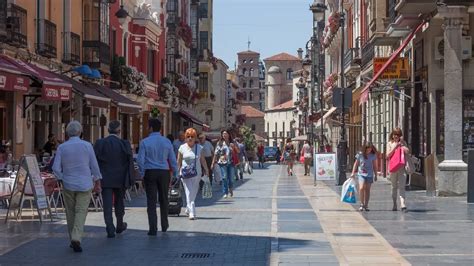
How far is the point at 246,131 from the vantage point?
144375 millimetres

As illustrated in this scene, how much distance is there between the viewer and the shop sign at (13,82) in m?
21.0

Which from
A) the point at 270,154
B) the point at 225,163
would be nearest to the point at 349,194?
the point at 225,163

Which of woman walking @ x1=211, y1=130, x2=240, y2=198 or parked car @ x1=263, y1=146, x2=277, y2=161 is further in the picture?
parked car @ x1=263, y1=146, x2=277, y2=161

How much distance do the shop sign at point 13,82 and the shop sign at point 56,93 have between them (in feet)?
5.41

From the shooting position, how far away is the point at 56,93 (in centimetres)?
2494

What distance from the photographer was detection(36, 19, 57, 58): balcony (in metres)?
28.4

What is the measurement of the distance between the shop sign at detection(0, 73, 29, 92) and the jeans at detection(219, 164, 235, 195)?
6435 mm

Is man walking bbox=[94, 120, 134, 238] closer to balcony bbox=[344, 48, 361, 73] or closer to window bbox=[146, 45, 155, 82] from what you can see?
balcony bbox=[344, 48, 361, 73]

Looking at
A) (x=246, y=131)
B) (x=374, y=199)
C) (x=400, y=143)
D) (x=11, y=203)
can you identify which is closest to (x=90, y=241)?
(x=11, y=203)

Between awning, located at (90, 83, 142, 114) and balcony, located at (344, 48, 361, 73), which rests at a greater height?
balcony, located at (344, 48, 361, 73)

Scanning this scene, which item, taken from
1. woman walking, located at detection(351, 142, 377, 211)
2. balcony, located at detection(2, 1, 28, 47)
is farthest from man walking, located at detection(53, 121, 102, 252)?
balcony, located at detection(2, 1, 28, 47)

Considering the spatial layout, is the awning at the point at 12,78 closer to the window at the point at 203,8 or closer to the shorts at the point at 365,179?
the shorts at the point at 365,179

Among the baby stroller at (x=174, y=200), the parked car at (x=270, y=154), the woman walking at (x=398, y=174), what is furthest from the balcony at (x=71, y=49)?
the parked car at (x=270, y=154)

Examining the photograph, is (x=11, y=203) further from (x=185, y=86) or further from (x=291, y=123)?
(x=291, y=123)
